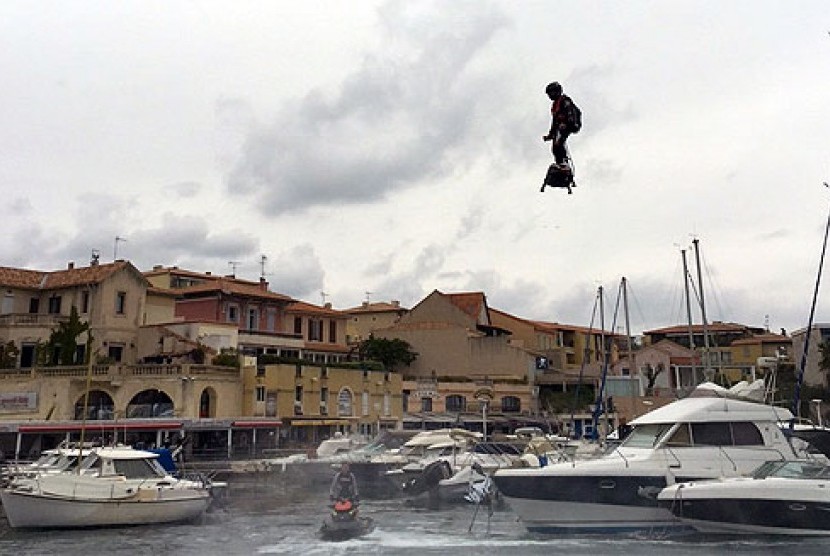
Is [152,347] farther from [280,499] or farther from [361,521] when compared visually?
[361,521]

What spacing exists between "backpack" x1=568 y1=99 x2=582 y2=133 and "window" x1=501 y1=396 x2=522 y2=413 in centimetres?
5624

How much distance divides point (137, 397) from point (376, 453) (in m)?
15.0

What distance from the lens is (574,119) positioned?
7.13m

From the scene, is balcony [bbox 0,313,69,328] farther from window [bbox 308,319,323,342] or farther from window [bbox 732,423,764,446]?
window [bbox 732,423,764,446]

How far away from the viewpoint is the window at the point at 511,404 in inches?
2452

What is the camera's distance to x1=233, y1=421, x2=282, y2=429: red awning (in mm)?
44125

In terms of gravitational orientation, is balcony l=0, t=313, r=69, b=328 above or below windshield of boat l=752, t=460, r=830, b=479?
above

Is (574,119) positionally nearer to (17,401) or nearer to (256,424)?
(256,424)

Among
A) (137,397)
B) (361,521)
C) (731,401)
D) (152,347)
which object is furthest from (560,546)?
(152,347)

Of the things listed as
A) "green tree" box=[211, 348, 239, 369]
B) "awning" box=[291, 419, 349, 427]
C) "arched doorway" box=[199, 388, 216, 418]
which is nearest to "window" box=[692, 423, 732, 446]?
"arched doorway" box=[199, 388, 216, 418]

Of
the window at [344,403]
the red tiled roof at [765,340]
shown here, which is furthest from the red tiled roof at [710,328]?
the window at [344,403]

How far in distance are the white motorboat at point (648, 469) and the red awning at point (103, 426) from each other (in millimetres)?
24969

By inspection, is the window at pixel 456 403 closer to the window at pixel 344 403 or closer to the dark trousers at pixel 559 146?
the window at pixel 344 403

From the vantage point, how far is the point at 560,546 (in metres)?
18.6
